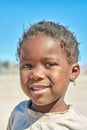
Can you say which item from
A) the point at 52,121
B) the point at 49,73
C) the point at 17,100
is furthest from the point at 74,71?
the point at 17,100

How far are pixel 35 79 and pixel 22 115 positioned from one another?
0.44 meters

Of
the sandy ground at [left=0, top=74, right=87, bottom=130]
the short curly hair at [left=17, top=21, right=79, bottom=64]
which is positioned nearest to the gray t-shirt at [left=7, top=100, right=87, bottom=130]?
the short curly hair at [left=17, top=21, right=79, bottom=64]

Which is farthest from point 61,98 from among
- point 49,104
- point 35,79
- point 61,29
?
point 61,29

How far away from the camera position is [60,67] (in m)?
2.72

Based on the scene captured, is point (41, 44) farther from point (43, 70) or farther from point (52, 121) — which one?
point (52, 121)

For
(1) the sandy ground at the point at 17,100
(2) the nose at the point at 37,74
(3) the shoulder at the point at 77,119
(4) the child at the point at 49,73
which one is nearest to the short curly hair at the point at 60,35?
(4) the child at the point at 49,73

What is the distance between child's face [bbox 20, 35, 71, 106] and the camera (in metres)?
2.66

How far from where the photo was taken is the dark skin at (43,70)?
266 centimetres

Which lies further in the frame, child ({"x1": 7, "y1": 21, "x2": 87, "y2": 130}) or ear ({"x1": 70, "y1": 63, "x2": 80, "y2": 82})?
ear ({"x1": 70, "y1": 63, "x2": 80, "y2": 82})

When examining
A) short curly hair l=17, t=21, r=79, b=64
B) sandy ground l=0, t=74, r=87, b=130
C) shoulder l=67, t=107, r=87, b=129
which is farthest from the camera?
sandy ground l=0, t=74, r=87, b=130

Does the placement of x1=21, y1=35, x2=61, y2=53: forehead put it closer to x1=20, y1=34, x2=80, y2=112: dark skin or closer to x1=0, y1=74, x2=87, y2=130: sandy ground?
x1=20, y1=34, x2=80, y2=112: dark skin

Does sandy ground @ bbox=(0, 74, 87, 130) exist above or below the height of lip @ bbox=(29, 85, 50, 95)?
below

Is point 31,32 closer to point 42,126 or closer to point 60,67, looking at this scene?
point 60,67

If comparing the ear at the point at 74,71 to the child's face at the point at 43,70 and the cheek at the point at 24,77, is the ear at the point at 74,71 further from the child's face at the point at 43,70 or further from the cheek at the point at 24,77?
the cheek at the point at 24,77
